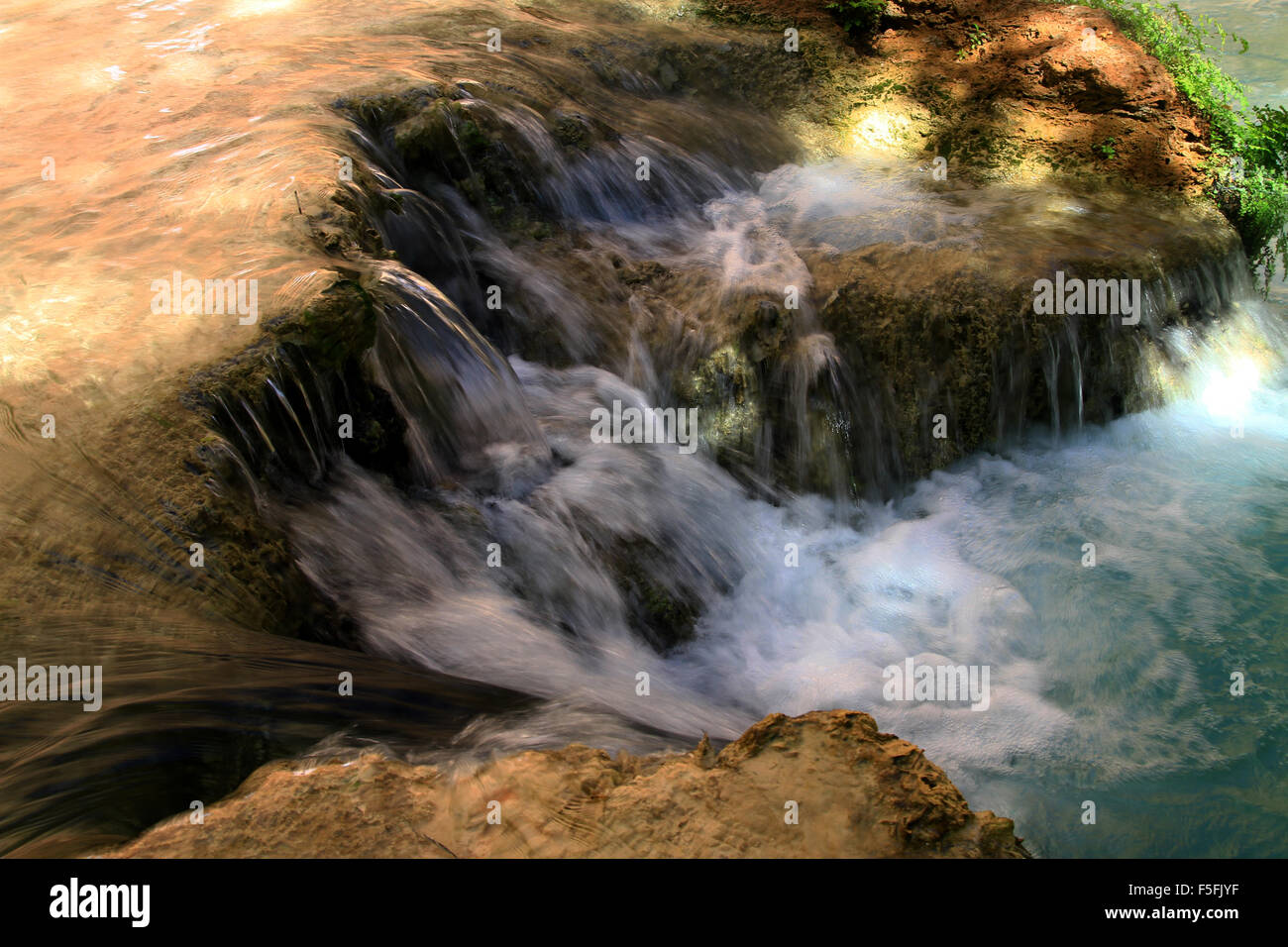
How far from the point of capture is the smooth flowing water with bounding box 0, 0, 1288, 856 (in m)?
2.81

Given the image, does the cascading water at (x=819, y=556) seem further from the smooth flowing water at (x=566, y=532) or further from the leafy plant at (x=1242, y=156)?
the leafy plant at (x=1242, y=156)

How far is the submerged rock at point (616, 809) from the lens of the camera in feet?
7.18

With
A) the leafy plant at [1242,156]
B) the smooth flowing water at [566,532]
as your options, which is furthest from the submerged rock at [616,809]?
the leafy plant at [1242,156]

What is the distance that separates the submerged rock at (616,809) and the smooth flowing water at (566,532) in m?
0.24

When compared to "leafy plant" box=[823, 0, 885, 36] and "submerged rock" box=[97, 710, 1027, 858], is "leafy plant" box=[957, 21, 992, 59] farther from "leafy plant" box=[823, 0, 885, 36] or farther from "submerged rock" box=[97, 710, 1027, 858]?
"submerged rock" box=[97, 710, 1027, 858]

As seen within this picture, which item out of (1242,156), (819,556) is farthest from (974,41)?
(819,556)

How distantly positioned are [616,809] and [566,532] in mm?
2379

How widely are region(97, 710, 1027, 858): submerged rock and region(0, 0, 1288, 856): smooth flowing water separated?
236mm

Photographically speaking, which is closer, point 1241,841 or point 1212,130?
point 1241,841

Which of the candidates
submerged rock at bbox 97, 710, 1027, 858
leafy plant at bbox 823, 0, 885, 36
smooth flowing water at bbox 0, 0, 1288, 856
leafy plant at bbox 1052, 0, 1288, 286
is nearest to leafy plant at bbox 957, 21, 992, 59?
leafy plant at bbox 823, 0, 885, 36
